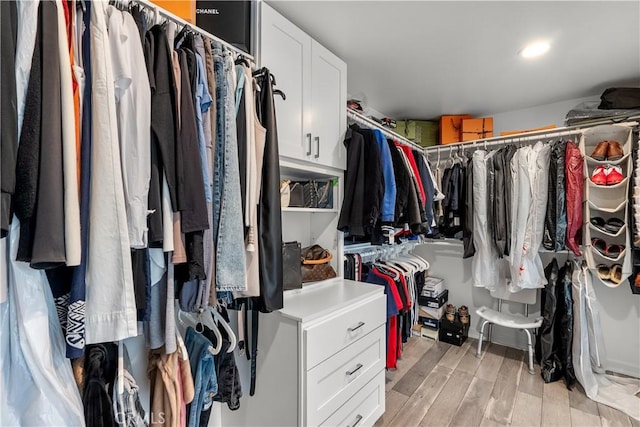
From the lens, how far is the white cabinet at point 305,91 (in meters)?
1.37

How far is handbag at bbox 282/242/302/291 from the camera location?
1.45 m

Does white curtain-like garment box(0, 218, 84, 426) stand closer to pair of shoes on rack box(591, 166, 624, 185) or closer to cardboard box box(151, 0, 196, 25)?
cardboard box box(151, 0, 196, 25)

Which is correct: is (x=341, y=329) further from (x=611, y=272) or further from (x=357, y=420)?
(x=611, y=272)

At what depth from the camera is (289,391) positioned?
46.8 inches

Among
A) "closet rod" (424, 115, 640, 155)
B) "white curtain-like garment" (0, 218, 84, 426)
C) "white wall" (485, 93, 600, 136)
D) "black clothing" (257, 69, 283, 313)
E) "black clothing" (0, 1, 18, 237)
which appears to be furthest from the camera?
"white wall" (485, 93, 600, 136)

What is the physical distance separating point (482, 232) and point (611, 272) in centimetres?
85

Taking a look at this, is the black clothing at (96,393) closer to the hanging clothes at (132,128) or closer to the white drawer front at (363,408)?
the hanging clothes at (132,128)

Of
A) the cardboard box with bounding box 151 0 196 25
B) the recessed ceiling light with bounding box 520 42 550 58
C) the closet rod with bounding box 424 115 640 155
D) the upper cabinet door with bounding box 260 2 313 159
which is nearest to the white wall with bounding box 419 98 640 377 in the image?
the closet rod with bounding box 424 115 640 155

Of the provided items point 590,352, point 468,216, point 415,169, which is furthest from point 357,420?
point 590,352

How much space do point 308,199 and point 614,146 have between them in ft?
7.41

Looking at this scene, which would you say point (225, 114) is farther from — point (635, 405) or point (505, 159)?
point (635, 405)

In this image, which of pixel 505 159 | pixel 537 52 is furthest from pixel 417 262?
pixel 537 52

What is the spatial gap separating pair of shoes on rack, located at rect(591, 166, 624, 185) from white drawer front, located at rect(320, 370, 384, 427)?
2.04 metres

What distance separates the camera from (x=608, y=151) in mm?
2047
